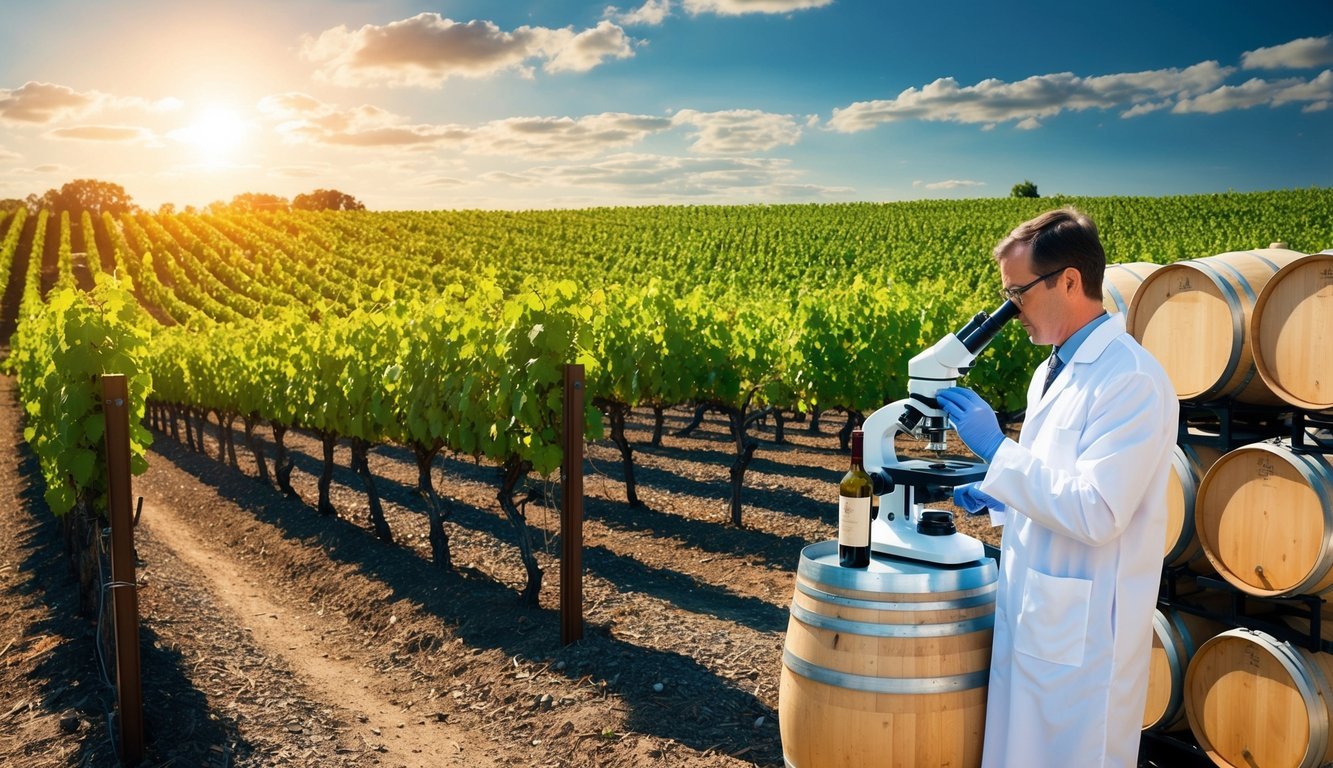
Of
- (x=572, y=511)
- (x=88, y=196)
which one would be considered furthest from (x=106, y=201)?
(x=572, y=511)

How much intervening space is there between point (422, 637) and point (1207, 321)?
5.53 meters

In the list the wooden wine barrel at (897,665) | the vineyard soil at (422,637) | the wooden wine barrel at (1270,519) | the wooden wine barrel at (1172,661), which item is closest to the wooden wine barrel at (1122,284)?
the wooden wine barrel at (1270,519)

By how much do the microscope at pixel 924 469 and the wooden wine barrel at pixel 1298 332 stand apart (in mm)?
1754

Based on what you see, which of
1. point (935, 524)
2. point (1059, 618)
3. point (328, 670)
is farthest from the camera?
point (328, 670)

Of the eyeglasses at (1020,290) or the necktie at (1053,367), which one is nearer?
the eyeglasses at (1020,290)

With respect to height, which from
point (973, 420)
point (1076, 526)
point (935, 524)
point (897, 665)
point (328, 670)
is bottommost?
point (328, 670)

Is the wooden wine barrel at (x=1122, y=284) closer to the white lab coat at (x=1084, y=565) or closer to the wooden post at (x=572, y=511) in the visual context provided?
the white lab coat at (x=1084, y=565)

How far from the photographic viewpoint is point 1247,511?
3.92 meters

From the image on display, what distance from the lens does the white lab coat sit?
2410mm

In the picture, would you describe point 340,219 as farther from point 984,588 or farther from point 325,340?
point 984,588

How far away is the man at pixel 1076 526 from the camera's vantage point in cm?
242

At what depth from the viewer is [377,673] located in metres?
6.72

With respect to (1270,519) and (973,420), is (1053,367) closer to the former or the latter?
(973,420)

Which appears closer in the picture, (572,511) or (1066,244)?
(1066,244)
